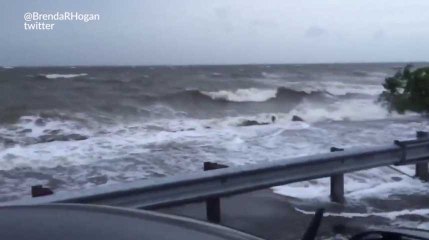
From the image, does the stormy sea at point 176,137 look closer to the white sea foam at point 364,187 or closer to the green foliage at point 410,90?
the white sea foam at point 364,187

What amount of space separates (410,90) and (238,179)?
10973 mm

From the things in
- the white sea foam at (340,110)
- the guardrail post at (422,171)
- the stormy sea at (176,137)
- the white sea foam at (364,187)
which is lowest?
the white sea foam at (340,110)

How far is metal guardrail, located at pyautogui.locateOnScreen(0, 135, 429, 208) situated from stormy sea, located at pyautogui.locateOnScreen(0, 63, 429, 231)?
528 millimetres

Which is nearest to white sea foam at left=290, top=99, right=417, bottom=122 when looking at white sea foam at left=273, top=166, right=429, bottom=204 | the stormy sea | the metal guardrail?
the stormy sea

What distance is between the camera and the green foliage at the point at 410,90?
1638cm

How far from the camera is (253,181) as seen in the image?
7.11 metres

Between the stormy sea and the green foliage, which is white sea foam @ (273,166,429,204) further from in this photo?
the green foliage

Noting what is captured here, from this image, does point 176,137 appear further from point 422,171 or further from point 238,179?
point 238,179

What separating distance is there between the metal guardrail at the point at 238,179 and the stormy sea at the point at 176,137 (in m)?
0.53

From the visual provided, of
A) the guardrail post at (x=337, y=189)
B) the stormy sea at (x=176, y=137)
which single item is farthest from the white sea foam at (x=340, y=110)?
the guardrail post at (x=337, y=189)

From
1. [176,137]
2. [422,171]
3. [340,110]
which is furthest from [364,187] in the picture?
[340,110]

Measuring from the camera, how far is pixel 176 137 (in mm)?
16984

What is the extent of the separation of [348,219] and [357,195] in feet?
4.74

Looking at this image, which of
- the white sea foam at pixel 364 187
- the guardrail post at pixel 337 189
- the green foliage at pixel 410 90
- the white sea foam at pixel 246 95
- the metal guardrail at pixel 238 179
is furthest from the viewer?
the white sea foam at pixel 246 95
